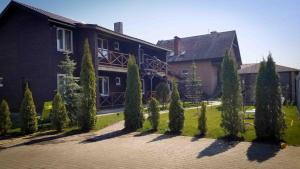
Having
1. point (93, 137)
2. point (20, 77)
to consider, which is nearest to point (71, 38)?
point (20, 77)

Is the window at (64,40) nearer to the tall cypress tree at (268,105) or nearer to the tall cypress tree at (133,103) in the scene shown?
the tall cypress tree at (133,103)

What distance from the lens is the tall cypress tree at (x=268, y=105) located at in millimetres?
8680

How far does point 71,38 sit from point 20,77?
460 centimetres

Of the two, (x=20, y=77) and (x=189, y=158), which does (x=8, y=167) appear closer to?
(x=189, y=158)

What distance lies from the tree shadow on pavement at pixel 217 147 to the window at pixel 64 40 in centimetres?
1287

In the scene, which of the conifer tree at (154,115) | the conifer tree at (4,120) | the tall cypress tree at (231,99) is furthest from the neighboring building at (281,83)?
the conifer tree at (4,120)

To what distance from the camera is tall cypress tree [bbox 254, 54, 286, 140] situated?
868 centimetres

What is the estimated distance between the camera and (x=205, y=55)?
36000 millimetres

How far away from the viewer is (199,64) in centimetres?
3631

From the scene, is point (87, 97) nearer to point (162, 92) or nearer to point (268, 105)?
point (268, 105)

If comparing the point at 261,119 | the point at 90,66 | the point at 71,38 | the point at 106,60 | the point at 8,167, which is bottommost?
the point at 8,167

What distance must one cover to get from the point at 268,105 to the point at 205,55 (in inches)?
1091

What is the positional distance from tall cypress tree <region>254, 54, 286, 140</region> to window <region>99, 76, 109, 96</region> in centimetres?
1460

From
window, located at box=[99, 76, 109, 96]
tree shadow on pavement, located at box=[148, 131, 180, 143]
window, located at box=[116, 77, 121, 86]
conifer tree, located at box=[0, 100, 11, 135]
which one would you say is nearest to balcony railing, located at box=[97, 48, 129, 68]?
window, located at box=[99, 76, 109, 96]
